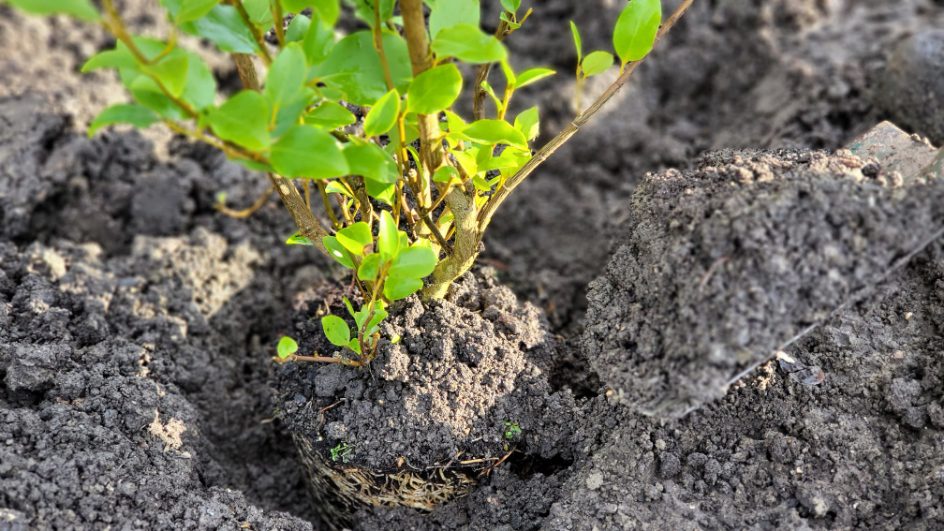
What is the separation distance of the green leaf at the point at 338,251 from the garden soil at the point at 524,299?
42cm

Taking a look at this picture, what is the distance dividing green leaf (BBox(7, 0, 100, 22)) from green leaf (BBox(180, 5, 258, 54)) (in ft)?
0.93

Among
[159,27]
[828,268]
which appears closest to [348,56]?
[828,268]

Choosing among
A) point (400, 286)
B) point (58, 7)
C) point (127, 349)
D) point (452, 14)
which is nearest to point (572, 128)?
point (452, 14)

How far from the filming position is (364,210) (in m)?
1.51

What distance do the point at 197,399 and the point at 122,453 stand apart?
316 millimetres

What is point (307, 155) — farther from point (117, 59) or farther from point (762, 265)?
point (762, 265)

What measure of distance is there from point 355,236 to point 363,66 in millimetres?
315

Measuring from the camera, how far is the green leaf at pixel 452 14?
1.20 meters

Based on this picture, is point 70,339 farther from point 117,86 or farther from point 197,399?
point 117,86

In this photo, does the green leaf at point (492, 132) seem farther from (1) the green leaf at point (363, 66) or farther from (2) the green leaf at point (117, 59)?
A: (2) the green leaf at point (117, 59)

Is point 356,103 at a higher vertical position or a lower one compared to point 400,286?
higher

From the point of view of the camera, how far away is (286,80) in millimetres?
1077

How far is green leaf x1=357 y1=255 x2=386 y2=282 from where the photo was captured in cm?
134

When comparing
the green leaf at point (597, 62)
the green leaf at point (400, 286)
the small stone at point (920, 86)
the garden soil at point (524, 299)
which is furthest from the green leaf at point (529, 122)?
the small stone at point (920, 86)
